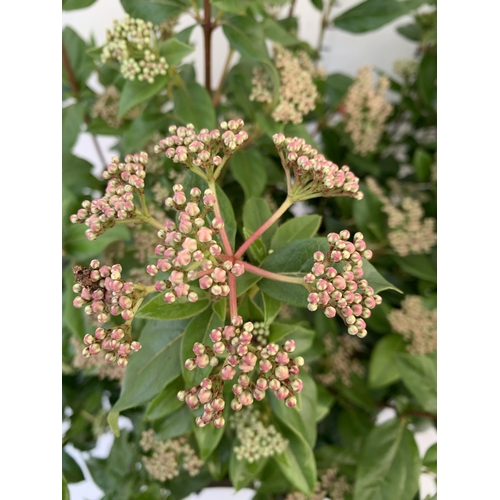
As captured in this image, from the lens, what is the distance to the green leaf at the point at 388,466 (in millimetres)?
718

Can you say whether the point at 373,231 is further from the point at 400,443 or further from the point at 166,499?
the point at 166,499

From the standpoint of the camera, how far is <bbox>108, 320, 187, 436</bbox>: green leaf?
52cm

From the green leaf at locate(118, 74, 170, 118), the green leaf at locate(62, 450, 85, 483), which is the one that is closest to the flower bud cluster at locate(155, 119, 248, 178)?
the green leaf at locate(118, 74, 170, 118)

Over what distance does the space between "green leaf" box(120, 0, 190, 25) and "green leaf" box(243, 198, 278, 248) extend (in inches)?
13.9

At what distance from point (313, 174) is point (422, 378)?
487 mm

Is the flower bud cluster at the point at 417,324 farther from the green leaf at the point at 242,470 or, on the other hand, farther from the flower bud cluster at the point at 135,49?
the flower bud cluster at the point at 135,49

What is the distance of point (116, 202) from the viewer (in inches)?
16.9

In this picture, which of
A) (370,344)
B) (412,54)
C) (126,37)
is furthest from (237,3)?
(412,54)

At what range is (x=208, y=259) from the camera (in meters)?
0.41

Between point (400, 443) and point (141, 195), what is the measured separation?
64 cm

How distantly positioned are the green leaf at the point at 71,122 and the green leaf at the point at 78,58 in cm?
9

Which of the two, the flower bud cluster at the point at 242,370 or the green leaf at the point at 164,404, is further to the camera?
the green leaf at the point at 164,404

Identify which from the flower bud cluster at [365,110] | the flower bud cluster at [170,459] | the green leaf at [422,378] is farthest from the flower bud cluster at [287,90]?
the flower bud cluster at [170,459]

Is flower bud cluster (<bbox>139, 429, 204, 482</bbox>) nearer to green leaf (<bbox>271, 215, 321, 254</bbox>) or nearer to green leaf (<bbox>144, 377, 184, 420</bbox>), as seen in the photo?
green leaf (<bbox>144, 377, 184, 420</bbox>)
